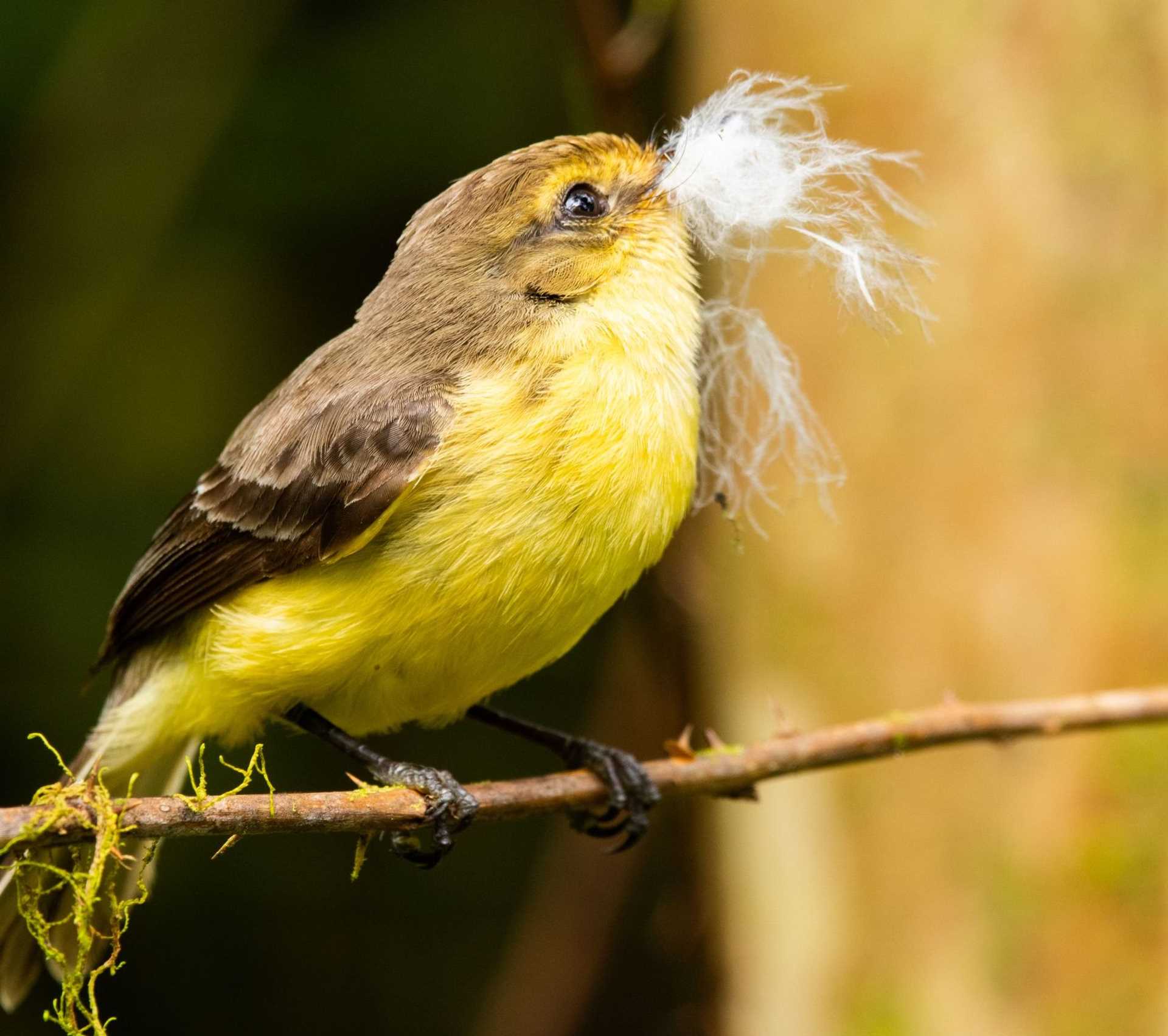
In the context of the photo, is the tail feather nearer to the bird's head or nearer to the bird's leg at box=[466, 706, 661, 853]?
the bird's leg at box=[466, 706, 661, 853]

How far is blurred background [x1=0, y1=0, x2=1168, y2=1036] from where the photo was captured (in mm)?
3957

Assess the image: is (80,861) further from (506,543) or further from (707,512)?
(707,512)

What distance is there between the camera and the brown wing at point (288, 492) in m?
2.59

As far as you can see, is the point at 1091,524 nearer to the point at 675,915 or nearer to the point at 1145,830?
the point at 1145,830

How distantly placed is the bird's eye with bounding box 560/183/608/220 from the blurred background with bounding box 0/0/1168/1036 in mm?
590

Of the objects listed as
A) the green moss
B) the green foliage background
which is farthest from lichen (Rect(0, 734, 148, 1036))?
the green foliage background

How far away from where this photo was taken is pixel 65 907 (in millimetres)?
3260

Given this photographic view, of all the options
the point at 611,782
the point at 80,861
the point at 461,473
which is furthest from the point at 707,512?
the point at 80,861

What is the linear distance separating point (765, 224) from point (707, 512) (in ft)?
8.03

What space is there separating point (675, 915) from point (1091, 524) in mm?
1939

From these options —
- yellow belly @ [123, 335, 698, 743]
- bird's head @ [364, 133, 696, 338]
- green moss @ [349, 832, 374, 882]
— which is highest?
bird's head @ [364, 133, 696, 338]

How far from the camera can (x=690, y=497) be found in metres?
2.72

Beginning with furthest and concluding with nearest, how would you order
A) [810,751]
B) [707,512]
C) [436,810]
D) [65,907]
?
[707,512] < [65,907] < [810,751] < [436,810]

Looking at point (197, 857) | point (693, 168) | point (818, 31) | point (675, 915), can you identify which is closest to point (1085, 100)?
point (818, 31)
